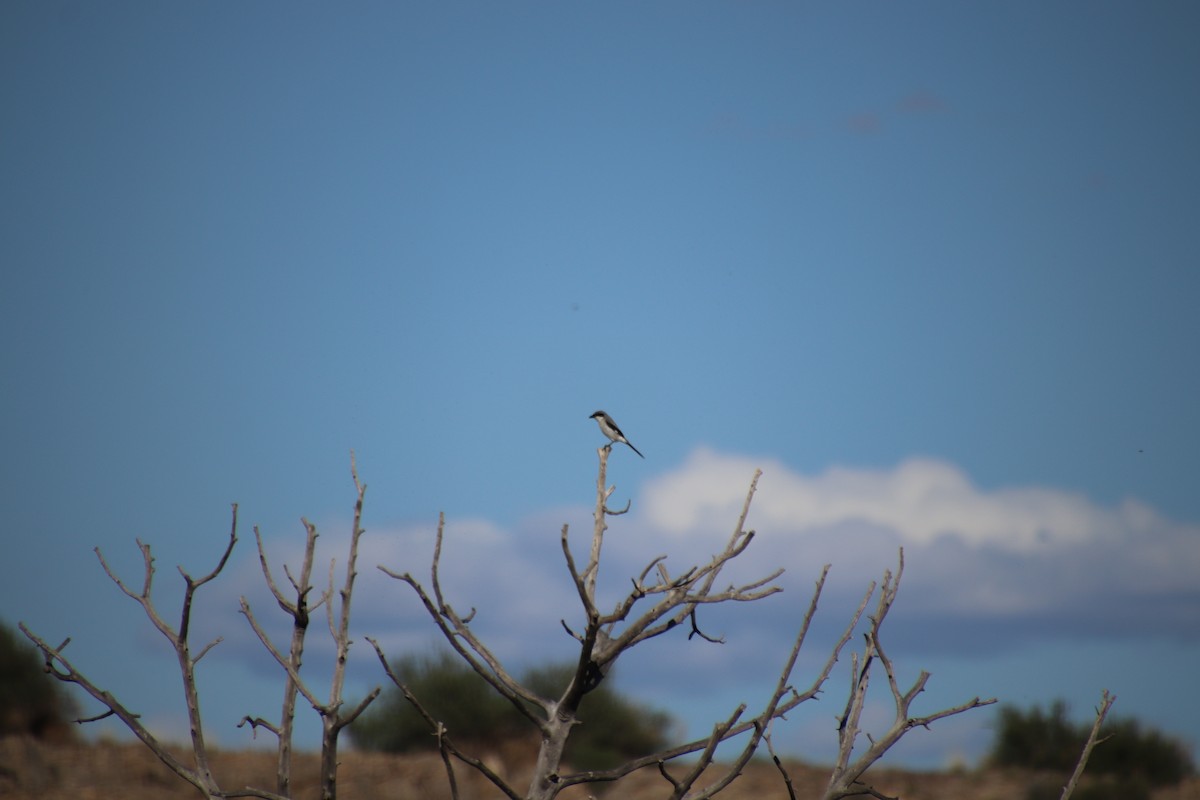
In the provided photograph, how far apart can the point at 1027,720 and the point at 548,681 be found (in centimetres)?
1185

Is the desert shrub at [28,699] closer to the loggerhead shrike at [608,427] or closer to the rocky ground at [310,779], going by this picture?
the rocky ground at [310,779]

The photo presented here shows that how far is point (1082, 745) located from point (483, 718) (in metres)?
14.2

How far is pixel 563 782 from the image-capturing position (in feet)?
13.1

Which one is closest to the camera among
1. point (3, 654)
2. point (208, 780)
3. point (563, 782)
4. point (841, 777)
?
point (563, 782)

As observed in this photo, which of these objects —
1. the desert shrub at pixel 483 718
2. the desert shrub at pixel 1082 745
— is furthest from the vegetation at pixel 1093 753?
the desert shrub at pixel 483 718

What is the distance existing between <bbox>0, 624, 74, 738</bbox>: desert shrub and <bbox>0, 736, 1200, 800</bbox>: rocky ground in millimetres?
1504

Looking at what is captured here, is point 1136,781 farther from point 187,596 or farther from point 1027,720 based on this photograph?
point 187,596

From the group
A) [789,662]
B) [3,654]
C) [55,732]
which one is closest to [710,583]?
[789,662]

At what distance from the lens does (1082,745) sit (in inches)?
1113

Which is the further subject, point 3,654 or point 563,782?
point 3,654

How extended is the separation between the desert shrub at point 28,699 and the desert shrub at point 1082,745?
71.4 ft

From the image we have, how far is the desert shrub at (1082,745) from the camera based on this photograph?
1116 inches

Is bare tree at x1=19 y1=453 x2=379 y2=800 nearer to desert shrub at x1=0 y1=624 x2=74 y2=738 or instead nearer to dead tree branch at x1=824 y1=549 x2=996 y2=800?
dead tree branch at x1=824 y1=549 x2=996 y2=800

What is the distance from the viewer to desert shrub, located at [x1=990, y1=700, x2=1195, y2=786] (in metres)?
28.3
